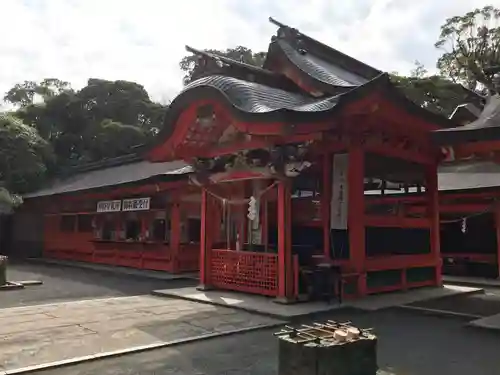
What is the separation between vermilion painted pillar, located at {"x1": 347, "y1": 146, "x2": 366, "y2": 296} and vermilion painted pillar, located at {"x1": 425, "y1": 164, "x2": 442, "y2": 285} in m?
2.95

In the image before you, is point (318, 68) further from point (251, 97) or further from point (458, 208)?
point (458, 208)

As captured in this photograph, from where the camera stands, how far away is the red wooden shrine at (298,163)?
9.26 meters

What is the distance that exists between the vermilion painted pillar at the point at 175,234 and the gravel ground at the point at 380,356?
9.05 meters

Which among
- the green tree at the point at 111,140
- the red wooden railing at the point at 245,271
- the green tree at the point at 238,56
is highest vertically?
the green tree at the point at 238,56

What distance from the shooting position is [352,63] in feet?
46.5

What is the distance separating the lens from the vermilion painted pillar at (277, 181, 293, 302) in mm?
9508

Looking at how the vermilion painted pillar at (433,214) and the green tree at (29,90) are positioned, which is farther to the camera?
the green tree at (29,90)

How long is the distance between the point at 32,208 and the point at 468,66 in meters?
30.1

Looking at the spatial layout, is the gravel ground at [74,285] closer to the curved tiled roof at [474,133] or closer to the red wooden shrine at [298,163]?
the red wooden shrine at [298,163]

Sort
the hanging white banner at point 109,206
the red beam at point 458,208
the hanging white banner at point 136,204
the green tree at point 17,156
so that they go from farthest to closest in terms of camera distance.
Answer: the green tree at point 17,156 → the hanging white banner at point 109,206 → the hanging white banner at point 136,204 → the red beam at point 458,208

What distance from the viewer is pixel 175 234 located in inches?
636

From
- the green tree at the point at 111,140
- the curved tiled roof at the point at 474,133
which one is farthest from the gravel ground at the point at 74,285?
the green tree at the point at 111,140

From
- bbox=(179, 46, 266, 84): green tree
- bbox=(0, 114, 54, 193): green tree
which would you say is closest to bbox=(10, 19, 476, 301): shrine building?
bbox=(0, 114, 54, 193): green tree

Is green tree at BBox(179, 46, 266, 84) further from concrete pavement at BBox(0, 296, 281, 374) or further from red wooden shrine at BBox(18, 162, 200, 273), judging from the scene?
concrete pavement at BBox(0, 296, 281, 374)
